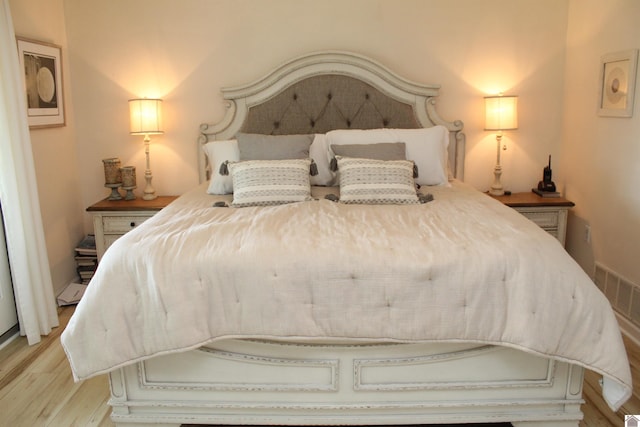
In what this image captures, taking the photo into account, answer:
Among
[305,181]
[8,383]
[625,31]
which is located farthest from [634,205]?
[8,383]

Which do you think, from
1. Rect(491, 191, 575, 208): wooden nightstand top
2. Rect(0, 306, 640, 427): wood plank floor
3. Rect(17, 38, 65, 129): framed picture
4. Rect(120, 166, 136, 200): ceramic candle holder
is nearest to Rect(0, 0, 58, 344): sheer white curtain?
Rect(0, 306, 640, 427): wood plank floor

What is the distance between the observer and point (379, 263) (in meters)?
1.96

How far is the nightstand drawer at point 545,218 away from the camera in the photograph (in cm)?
354

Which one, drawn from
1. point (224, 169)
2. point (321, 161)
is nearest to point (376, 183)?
point (321, 161)

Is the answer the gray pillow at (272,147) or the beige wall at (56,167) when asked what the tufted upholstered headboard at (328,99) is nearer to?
the gray pillow at (272,147)

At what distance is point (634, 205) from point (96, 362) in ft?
9.26

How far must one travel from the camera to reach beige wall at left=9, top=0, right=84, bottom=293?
11.0ft

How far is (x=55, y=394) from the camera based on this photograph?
2.46m

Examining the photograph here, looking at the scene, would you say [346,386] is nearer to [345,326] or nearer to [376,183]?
[345,326]

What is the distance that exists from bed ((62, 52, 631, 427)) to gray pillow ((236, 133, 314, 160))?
914 mm

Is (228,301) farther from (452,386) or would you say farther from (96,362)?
(452,386)

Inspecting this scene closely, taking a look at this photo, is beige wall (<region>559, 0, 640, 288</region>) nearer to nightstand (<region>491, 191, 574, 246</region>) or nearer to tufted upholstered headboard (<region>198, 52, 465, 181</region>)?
nightstand (<region>491, 191, 574, 246</region>)

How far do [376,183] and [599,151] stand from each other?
1529mm

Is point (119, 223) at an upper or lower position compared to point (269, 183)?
lower
